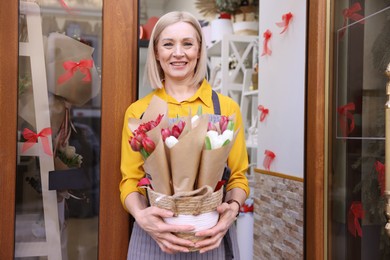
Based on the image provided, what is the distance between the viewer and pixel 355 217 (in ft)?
5.80

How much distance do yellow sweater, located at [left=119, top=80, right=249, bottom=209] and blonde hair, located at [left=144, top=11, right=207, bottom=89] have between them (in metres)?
0.04

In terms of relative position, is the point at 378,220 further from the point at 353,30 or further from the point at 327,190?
the point at 353,30

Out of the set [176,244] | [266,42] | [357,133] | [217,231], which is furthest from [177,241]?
[266,42]

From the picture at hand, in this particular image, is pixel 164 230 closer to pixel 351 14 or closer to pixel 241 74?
pixel 351 14

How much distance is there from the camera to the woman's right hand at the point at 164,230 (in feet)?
4.08

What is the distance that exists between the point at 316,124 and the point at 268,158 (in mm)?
1088

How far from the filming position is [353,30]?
1767 mm

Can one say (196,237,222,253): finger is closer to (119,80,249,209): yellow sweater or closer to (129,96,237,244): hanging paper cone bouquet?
(129,96,237,244): hanging paper cone bouquet

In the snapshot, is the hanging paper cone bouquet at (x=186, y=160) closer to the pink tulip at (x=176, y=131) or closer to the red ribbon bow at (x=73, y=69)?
the pink tulip at (x=176, y=131)

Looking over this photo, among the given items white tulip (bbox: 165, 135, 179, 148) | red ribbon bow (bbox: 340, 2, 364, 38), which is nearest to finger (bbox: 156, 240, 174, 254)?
white tulip (bbox: 165, 135, 179, 148)

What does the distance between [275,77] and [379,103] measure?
1.14 m

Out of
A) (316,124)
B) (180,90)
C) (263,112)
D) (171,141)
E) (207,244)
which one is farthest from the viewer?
(263,112)

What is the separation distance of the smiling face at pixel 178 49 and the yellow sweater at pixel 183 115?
3.7 inches

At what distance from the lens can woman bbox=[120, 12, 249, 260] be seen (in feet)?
4.65
